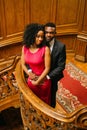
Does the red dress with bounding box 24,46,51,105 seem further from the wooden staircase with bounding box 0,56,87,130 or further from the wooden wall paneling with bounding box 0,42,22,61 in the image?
the wooden wall paneling with bounding box 0,42,22,61

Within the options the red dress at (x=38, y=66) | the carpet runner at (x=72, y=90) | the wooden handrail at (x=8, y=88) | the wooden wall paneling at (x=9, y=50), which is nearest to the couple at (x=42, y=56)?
the red dress at (x=38, y=66)

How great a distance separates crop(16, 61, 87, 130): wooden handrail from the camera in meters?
1.98

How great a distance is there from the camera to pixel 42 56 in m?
2.58

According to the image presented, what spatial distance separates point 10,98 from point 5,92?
19 cm

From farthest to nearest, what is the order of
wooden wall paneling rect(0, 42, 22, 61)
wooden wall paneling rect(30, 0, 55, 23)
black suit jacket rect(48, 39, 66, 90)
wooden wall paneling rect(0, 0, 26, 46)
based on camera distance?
wooden wall paneling rect(0, 42, 22, 61) < wooden wall paneling rect(30, 0, 55, 23) < wooden wall paneling rect(0, 0, 26, 46) < black suit jacket rect(48, 39, 66, 90)

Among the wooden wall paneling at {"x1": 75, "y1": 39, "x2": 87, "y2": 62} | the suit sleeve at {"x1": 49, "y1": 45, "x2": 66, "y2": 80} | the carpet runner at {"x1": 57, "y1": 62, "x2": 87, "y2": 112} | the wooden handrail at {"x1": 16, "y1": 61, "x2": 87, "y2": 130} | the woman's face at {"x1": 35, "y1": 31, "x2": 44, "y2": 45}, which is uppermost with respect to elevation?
the woman's face at {"x1": 35, "y1": 31, "x2": 44, "y2": 45}

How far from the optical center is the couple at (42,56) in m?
2.51

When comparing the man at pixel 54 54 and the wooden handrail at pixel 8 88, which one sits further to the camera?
the wooden handrail at pixel 8 88

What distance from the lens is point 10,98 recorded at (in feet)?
13.2

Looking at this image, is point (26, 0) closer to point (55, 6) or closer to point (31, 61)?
point (55, 6)

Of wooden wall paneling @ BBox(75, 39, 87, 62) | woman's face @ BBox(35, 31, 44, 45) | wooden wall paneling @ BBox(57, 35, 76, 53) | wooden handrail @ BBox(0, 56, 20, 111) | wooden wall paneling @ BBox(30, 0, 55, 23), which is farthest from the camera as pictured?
wooden wall paneling @ BBox(57, 35, 76, 53)

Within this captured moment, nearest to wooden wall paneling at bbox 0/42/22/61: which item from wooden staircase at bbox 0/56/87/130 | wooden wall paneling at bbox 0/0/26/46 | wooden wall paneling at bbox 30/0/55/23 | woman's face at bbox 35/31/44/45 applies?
wooden wall paneling at bbox 0/0/26/46

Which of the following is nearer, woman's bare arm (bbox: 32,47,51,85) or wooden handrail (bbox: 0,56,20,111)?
woman's bare arm (bbox: 32,47,51,85)

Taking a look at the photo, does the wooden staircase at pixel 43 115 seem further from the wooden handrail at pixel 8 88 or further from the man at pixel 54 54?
the wooden handrail at pixel 8 88
